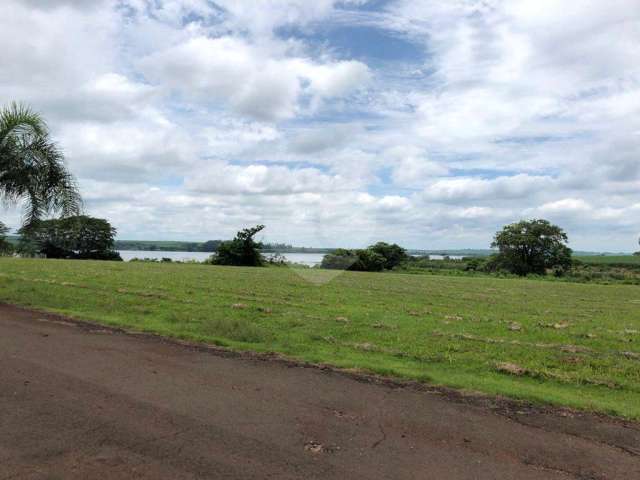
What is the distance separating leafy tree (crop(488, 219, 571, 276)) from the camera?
82875 mm

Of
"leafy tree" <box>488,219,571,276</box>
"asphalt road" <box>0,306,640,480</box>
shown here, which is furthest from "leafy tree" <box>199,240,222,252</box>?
"asphalt road" <box>0,306,640,480</box>

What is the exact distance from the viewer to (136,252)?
79.6 m

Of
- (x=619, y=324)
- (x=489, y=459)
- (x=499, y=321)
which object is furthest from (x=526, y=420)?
(x=619, y=324)

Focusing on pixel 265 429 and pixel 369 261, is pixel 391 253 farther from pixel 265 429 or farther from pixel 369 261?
pixel 265 429

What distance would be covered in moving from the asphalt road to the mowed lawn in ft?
4.39

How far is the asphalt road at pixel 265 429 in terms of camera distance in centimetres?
474

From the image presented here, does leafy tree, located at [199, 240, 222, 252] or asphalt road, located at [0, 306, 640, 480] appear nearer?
asphalt road, located at [0, 306, 640, 480]

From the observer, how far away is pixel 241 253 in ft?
215

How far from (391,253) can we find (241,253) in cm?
2250

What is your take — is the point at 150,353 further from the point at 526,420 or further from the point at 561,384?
the point at 561,384

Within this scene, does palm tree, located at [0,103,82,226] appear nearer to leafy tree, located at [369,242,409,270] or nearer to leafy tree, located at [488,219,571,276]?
leafy tree, located at [369,242,409,270]

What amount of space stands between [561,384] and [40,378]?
8.10 metres

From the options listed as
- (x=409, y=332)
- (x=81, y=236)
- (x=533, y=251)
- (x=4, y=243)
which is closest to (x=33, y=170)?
(x=4, y=243)

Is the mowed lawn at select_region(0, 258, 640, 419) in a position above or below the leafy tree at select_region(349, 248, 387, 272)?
below
